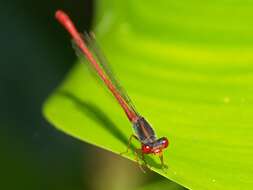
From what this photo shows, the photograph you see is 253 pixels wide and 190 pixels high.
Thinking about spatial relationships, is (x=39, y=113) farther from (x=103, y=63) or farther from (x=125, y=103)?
(x=125, y=103)

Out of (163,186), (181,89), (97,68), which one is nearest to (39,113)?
(97,68)

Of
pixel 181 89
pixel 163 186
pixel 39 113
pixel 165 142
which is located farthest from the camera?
pixel 39 113

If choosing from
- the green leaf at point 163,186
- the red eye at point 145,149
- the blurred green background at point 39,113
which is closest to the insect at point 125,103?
the red eye at point 145,149

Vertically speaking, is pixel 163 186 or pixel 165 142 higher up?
pixel 165 142

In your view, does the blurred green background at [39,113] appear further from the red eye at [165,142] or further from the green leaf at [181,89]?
the red eye at [165,142]

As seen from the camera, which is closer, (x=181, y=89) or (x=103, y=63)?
(x=181, y=89)

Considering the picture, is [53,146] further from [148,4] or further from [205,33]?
[205,33]

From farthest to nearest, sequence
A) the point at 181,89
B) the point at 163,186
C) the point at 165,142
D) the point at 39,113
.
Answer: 1. the point at 39,113
2. the point at 163,186
3. the point at 181,89
4. the point at 165,142

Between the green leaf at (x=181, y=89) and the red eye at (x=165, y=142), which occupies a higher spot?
the green leaf at (x=181, y=89)

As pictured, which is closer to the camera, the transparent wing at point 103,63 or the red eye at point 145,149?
the red eye at point 145,149
